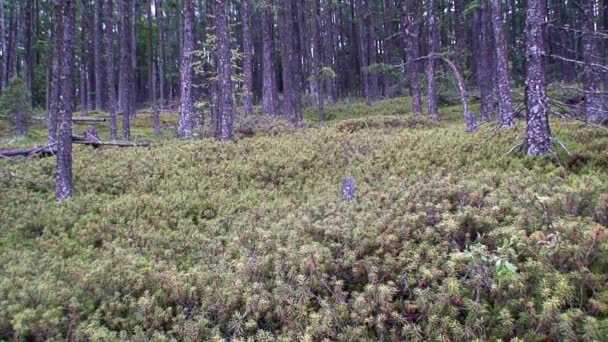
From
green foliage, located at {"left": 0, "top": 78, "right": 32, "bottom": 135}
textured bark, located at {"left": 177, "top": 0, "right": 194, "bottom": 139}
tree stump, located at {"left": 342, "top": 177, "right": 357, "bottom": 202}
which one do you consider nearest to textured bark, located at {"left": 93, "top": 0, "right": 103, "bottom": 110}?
green foliage, located at {"left": 0, "top": 78, "right": 32, "bottom": 135}

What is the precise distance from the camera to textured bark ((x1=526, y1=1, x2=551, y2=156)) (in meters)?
7.18

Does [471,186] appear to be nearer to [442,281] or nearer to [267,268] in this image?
[442,281]

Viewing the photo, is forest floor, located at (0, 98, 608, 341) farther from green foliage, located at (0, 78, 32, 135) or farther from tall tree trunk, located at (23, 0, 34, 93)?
tall tree trunk, located at (23, 0, 34, 93)

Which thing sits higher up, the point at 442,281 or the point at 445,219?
the point at 445,219

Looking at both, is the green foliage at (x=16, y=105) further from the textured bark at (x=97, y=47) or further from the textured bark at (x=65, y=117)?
the textured bark at (x=65, y=117)

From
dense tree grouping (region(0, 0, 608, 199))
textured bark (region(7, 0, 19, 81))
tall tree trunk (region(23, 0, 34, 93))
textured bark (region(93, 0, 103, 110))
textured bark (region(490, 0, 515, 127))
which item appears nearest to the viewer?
dense tree grouping (region(0, 0, 608, 199))

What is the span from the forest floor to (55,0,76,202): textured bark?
0.28 meters

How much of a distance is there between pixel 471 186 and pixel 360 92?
40.2m

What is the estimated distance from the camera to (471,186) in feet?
19.1

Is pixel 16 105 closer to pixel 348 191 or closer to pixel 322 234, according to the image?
pixel 348 191

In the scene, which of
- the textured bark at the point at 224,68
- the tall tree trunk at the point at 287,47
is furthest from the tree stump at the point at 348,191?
the tall tree trunk at the point at 287,47

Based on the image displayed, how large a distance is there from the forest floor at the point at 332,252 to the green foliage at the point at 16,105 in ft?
48.8

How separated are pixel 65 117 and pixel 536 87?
8411 millimetres

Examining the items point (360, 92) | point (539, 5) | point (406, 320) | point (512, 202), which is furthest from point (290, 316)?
point (360, 92)
